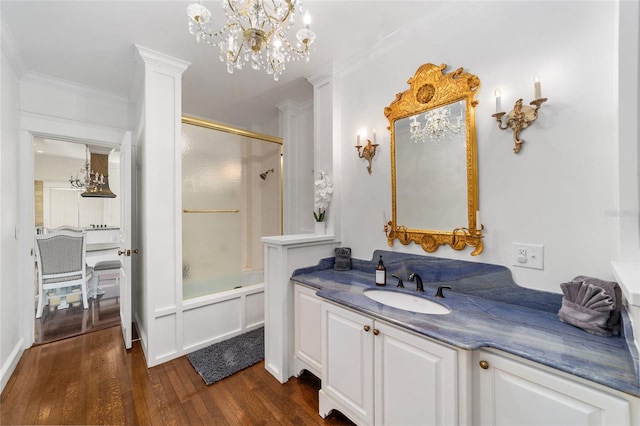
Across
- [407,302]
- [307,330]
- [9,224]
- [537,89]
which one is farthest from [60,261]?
[537,89]

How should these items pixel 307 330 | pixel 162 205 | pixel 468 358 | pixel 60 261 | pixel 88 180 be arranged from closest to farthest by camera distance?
1. pixel 468 358
2. pixel 307 330
3. pixel 162 205
4. pixel 60 261
5. pixel 88 180

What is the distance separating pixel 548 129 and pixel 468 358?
3.88ft

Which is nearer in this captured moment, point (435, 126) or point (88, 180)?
point (435, 126)

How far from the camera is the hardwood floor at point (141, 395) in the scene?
1.56 metres

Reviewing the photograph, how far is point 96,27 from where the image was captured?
1833mm

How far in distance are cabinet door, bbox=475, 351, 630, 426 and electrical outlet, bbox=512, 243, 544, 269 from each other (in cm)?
61

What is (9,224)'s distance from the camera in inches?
81.2

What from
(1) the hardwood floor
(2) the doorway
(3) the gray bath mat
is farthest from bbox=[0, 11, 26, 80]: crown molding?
(3) the gray bath mat

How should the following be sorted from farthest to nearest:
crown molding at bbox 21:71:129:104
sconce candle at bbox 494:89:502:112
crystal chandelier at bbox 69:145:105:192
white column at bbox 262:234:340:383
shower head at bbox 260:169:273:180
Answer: crystal chandelier at bbox 69:145:105:192
shower head at bbox 260:169:273:180
crown molding at bbox 21:71:129:104
white column at bbox 262:234:340:383
sconce candle at bbox 494:89:502:112

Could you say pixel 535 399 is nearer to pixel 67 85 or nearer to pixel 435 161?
pixel 435 161

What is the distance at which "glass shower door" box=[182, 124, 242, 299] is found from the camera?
2.46m

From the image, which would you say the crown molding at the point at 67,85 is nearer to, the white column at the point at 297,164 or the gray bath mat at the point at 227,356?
the white column at the point at 297,164

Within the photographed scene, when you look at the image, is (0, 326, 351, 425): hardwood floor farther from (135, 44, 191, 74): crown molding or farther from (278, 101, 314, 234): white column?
(135, 44, 191, 74): crown molding

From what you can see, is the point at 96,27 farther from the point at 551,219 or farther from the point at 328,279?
the point at 551,219
